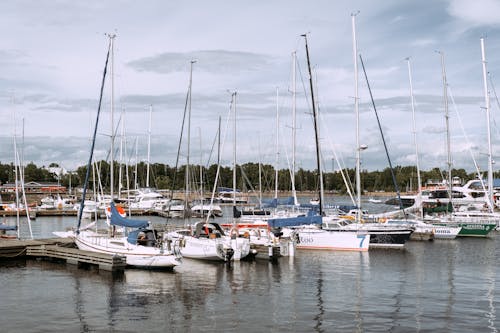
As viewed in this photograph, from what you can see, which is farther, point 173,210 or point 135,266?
point 173,210

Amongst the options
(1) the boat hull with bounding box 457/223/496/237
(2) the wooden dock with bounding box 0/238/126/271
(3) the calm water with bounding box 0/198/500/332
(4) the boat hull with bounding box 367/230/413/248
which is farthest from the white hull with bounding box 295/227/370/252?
(1) the boat hull with bounding box 457/223/496/237

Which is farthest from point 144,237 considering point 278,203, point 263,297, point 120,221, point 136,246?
point 278,203

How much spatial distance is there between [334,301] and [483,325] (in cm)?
654

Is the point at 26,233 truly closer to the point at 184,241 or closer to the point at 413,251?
Answer: the point at 184,241

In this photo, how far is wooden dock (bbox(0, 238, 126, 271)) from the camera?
32591 millimetres

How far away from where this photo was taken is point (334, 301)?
2544 cm

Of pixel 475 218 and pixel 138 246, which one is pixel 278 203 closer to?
pixel 475 218

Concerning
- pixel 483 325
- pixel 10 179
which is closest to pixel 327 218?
pixel 483 325

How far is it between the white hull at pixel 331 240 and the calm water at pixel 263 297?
134 inches

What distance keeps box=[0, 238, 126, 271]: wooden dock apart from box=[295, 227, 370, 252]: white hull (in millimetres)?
16704

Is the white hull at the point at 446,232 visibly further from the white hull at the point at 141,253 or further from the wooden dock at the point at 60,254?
the wooden dock at the point at 60,254

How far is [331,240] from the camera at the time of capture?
143 ft

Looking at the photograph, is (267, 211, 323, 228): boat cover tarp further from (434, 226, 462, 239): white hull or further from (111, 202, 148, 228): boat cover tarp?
(434, 226, 462, 239): white hull

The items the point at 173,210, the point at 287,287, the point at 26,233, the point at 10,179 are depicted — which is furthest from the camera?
the point at 10,179
